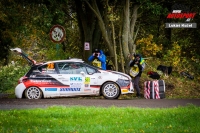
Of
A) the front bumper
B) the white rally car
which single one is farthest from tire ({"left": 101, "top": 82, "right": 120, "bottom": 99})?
the front bumper

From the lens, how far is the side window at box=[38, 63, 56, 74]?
20230mm

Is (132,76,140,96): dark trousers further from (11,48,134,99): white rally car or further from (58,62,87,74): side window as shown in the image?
(58,62,87,74): side window

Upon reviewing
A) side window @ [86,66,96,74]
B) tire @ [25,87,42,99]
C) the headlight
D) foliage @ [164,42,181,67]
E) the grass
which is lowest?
the grass

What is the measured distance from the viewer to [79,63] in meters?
20.3

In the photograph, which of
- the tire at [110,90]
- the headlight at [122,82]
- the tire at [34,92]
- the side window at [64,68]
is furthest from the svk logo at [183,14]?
the tire at [34,92]

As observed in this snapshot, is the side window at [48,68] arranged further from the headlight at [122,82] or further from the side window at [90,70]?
the headlight at [122,82]

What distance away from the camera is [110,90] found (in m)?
20.1

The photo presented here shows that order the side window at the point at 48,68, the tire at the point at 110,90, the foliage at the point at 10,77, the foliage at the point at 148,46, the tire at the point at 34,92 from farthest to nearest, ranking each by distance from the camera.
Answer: the foliage at the point at 148,46 → the foliage at the point at 10,77 → the side window at the point at 48,68 → the tire at the point at 110,90 → the tire at the point at 34,92

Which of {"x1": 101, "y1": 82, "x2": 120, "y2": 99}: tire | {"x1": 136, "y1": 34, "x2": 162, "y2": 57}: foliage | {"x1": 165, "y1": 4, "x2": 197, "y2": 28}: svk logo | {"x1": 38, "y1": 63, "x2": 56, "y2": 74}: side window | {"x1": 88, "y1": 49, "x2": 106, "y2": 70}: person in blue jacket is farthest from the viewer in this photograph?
{"x1": 136, "y1": 34, "x2": 162, "y2": 57}: foliage

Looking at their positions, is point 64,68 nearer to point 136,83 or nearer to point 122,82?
point 122,82

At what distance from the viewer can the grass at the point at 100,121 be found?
10.8 m

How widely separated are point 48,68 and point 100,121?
8.47m

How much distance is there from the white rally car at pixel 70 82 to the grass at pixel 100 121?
17.9 ft

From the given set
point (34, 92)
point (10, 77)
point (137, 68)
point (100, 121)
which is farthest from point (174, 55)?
point (100, 121)
